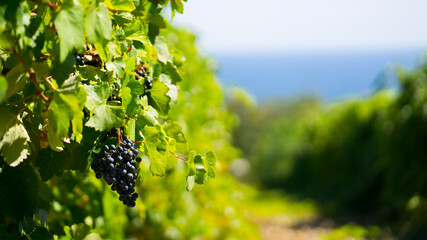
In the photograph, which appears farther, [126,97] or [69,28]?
[126,97]

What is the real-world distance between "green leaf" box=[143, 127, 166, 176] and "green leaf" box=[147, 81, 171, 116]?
167mm

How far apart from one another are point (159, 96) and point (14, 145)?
0.42 meters

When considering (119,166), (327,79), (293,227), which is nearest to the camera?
(119,166)

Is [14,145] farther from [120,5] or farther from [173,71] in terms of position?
[173,71]

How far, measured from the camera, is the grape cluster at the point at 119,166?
3.60ft

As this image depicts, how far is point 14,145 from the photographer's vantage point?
1.04 m

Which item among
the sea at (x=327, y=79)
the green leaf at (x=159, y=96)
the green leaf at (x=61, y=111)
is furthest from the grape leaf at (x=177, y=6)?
the sea at (x=327, y=79)

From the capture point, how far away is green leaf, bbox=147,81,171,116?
1304 mm

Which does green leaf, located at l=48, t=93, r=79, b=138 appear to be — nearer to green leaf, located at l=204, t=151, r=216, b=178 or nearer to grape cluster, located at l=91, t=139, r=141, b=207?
grape cluster, located at l=91, t=139, r=141, b=207

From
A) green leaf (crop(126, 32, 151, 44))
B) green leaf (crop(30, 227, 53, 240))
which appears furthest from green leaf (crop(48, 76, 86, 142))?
green leaf (crop(30, 227, 53, 240))

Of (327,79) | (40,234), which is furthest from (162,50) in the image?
(327,79)

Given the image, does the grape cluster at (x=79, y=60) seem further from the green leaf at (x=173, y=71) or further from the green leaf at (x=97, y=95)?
the green leaf at (x=173, y=71)

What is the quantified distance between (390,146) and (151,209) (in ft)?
17.2

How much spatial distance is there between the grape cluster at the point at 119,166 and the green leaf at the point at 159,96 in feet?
0.68
